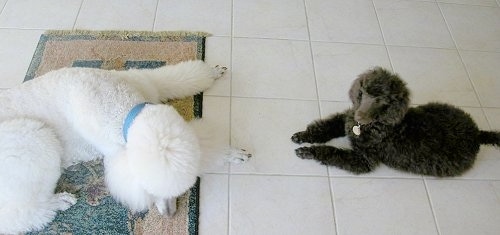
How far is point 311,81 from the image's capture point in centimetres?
Answer: 176

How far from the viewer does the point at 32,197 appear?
1.20 meters

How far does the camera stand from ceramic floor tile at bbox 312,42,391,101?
5.70ft

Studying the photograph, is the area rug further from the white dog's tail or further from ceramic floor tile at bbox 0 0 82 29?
the white dog's tail

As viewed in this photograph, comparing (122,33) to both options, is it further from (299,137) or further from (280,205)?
(280,205)

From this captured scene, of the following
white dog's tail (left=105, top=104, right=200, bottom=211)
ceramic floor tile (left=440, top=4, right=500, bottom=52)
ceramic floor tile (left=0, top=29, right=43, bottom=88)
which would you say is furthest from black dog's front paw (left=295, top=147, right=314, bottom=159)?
ceramic floor tile (left=0, top=29, right=43, bottom=88)

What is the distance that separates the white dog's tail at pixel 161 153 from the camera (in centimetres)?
99

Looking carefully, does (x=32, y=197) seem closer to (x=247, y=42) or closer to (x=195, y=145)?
(x=195, y=145)

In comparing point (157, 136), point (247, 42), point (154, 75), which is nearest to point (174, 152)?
point (157, 136)

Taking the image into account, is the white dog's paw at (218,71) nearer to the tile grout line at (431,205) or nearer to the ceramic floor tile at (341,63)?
the ceramic floor tile at (341,63)

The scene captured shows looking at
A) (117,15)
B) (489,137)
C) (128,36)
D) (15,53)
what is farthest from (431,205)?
(15,53)

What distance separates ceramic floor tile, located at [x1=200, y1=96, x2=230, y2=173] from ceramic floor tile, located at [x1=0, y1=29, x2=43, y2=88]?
85cm

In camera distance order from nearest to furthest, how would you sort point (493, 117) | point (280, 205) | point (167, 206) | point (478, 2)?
point (167, 206)
point (280, 205)
point (493, 117)
point (478, 2)

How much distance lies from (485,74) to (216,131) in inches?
53.5

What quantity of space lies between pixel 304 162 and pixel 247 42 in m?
0.71
